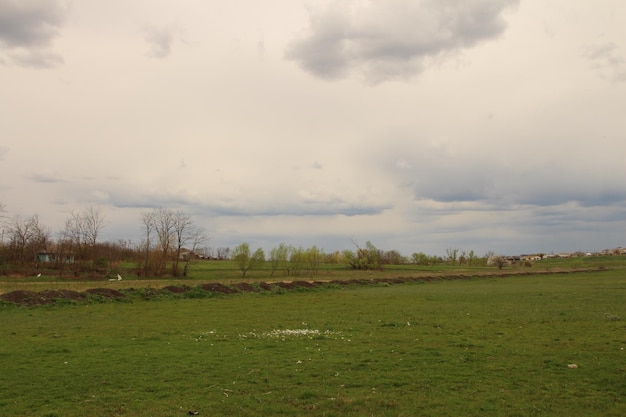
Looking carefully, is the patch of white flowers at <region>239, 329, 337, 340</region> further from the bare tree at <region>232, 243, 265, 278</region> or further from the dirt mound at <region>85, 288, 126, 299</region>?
the bare tree at <region>232, 243, 265, 278</region>

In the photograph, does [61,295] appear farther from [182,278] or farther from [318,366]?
[182,278]

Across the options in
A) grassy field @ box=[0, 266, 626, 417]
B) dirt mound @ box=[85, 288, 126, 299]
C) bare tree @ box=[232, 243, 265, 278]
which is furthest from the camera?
bare tree @ box=[232, 243, 265, 278]

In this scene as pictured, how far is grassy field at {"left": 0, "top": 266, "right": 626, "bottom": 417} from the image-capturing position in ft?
36.4

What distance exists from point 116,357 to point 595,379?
608 inches

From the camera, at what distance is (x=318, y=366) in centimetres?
1512

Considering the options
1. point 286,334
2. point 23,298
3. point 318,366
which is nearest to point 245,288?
point 23,298

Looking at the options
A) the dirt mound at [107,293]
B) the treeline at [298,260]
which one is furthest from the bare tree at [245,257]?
the dirt mound at [107,293]

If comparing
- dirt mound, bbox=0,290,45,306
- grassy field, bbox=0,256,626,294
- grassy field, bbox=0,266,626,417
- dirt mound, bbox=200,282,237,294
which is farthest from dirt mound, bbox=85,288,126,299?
grassy field, bbox=0,266,626,417

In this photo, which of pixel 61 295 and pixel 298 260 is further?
pixel 298 260

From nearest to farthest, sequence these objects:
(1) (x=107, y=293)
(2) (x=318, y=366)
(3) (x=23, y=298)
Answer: (2) (x=318, y=366) < (3) (x=23, y=298) < (1) (x=107, y=293)

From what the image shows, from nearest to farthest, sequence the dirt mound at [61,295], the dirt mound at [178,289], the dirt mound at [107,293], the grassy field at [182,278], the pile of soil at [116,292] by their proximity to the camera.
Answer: the pile of soil at [116,292]
the dirt mound at [61,295]
the dirt mound at [107,293]
the dirt mound at [178,289]
the grassy field at [182,278]

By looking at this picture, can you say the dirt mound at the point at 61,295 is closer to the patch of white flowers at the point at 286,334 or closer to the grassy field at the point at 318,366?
the grassy field at the point at 318,366

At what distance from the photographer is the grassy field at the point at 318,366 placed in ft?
36.4

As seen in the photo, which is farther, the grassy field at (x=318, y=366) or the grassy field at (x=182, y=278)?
the grassy field at (x=182, y=278)
